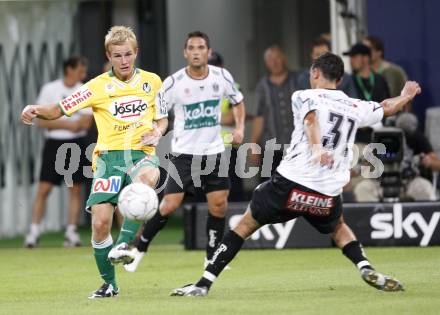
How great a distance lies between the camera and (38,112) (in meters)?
10.1

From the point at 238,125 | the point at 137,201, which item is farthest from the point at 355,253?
the point at 238,125

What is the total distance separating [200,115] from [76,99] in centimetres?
282

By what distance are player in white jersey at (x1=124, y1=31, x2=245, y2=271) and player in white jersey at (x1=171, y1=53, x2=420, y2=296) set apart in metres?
2.81

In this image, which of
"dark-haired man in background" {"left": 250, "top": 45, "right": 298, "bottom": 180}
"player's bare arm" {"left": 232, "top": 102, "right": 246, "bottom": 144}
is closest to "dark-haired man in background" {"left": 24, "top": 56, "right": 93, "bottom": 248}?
"dark-haired man in background" {"left": 250, "top": 45, "right": 298, "bottom": 180}

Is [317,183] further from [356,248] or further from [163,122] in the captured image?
[163,122]

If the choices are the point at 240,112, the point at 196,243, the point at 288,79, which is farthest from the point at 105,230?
the point at 288,79

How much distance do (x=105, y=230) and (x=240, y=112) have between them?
3409 mm

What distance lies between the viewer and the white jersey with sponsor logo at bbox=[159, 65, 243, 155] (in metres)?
12.9

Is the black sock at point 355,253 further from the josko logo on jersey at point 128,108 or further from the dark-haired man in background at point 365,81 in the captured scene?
the dark-haired man in background at point 365,81

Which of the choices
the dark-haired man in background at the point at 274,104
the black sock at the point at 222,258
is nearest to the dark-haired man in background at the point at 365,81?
the dark-haired man in background at the point at 274,104

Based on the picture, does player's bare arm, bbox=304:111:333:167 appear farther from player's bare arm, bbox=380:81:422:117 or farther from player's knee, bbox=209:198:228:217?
player's knee, bbox=209:198:228:217

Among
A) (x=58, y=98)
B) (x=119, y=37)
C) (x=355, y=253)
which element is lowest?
(x=355, y=253)

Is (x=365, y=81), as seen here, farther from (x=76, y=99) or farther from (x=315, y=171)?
(x=76, y=99)

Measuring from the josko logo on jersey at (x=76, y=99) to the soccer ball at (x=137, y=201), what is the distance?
832mm
